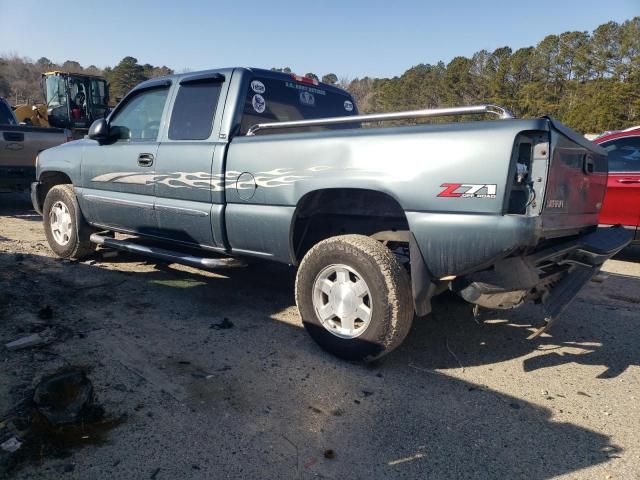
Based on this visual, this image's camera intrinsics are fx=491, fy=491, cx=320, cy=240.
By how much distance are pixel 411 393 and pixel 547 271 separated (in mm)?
1250

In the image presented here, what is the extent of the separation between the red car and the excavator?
15.9 m

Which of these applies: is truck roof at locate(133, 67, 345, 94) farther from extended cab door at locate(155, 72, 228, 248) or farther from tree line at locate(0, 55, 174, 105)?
tree line at locate(0, 55, 174, 105)

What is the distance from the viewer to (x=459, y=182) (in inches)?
106

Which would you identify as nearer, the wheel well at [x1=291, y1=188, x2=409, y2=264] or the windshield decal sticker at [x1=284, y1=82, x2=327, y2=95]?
the wheel well at [x1=291, y1=188, x2=409, y2=264]

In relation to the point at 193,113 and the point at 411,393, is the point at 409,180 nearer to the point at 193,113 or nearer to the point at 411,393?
the point at 411,393

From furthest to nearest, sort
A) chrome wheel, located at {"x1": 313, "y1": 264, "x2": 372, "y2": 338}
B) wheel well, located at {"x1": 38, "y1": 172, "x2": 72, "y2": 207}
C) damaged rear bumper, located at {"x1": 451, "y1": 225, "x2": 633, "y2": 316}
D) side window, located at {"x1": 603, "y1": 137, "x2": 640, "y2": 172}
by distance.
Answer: side window, located at {"x1": 603, "y1": 137, "x2": 640, "y2": 172} → wheel well, located at {"x1": 38, "y1": 172, "x2": 72, "y2": 207} → chrome wheel, located at {"x1": 313, "y1": 264, "x2": 372, "y2": 338} → damaged rear bumper, located at {"x1": 451, "y1": 225, "x2": 633, "y2": 316}

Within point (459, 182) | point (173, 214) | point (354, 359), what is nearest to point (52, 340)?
point (173, 214)

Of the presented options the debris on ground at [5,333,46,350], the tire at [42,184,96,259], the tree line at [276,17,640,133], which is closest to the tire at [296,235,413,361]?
the debris on ground at [5,333,46,350]

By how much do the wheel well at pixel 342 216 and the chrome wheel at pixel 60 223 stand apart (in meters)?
3.11

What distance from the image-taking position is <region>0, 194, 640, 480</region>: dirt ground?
2.27m

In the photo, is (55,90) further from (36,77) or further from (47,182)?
(36,77)

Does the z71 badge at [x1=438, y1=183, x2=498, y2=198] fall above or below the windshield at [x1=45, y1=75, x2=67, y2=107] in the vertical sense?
below

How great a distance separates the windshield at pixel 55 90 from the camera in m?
17.4

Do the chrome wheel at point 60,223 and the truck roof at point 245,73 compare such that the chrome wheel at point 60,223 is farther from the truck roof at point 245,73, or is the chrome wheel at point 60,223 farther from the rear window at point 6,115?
the rear window at point 6,115
